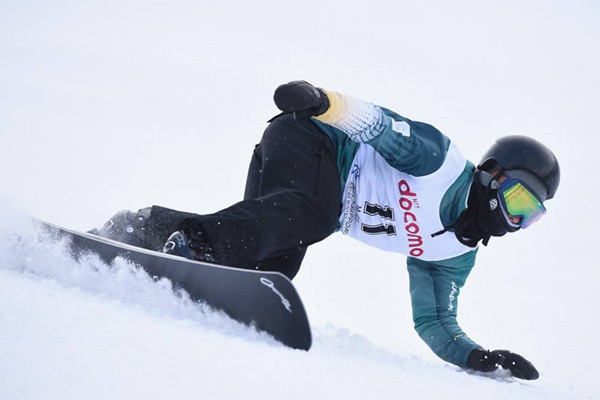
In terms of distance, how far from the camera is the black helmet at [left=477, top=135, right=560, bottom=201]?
3.16m

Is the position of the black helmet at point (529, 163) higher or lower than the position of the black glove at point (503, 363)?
higher

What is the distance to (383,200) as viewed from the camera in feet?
10.3

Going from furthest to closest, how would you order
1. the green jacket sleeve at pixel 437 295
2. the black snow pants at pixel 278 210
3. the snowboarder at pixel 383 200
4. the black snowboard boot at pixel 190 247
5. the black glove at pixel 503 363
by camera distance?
the green jacket sleeve at pixel 437 295, the black glove at pixel 503 363, the snowboarder at pixel 383 200, the black snow pants at pixel 278 210, the black snowboard boot at pixel 190 247

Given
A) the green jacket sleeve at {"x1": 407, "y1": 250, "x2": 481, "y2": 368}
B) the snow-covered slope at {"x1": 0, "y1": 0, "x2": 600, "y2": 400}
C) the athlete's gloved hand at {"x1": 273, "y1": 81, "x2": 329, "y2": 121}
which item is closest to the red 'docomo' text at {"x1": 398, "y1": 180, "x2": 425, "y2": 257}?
the green jacket sleeve at {"x1": 407, "y1": 250, "x2": 481, "y2": 368}

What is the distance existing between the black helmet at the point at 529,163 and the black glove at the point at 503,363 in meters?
0.79

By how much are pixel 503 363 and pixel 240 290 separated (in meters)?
1.51

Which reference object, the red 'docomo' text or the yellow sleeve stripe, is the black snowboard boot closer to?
the yellow sleeve stripe

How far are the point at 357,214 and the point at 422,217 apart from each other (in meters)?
0.33

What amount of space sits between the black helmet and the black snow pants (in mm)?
852

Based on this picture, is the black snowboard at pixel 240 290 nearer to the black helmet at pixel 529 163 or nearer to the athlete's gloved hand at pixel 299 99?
the athlete's gloved hand at pixel 299 99

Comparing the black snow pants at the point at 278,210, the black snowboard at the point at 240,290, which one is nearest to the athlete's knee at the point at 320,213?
the black snow pants at the point at 278,210

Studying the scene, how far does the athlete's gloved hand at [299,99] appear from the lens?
257 centimetres

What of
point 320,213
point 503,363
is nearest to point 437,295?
point 503,363

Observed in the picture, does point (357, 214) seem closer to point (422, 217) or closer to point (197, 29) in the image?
point (422, 217)
